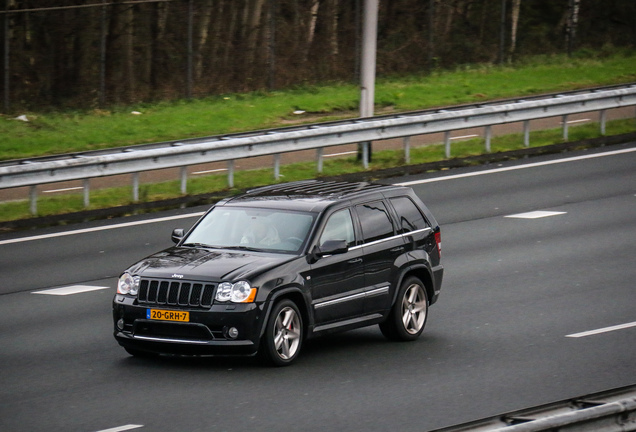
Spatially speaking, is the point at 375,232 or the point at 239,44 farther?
the point at 239,44

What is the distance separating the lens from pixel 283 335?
36.2ft

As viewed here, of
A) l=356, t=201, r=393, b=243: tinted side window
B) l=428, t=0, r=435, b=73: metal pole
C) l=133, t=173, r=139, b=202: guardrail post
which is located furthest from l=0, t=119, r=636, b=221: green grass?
l=428, t=0, r=435, b=73: metal pole

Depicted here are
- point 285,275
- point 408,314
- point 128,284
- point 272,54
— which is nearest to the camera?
point 285,275

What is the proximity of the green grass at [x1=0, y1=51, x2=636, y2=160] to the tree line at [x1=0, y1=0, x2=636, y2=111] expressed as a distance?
0.68 meters

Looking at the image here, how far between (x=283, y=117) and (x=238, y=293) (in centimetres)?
2025

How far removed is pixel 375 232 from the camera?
12.3 meters

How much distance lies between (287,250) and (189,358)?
4.45ft

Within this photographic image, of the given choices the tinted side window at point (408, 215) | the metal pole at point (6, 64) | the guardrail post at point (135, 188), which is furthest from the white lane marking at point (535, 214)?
the metal pole at point (6, 64)

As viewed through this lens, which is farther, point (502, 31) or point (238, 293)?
point (502, 31)

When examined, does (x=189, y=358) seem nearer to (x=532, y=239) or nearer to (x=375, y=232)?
(x=375, y=232)

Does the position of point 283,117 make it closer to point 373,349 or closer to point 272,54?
point 272,54

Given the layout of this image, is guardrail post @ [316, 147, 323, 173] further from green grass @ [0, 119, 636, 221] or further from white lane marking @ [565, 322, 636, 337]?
white lane marking @ [565, 322, 636, 337]

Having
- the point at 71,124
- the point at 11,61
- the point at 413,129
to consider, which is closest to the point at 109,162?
the point at 413,129

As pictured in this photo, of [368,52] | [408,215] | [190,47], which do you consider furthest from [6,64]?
[408,215]
